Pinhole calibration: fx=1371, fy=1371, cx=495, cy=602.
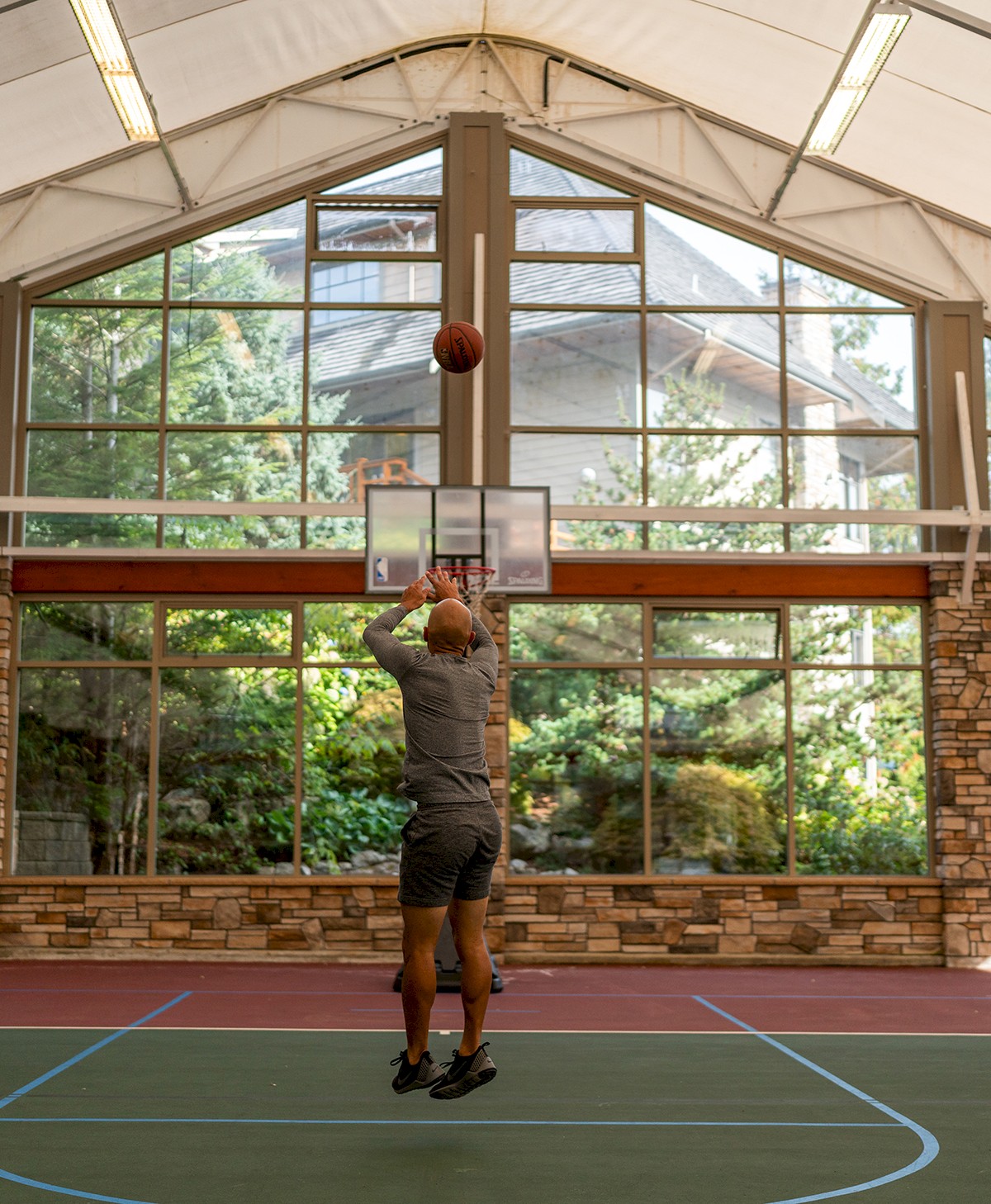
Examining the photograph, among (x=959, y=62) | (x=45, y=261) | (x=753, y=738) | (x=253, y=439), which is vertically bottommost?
(x=753, y=738)

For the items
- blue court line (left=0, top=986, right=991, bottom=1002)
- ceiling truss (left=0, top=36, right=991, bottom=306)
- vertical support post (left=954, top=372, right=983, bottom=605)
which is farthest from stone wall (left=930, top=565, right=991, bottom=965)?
ceiling truss (left=0, top=36, right=991, bottom=306)

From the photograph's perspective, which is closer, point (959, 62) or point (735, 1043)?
point (735, 1043)

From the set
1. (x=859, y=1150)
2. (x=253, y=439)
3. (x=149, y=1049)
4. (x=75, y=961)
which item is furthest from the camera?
(x=253, y=439)

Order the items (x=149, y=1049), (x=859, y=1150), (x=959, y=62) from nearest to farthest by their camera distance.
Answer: (x=859, y=1150)
(x=149, y=1049)
(x=959, y=62)

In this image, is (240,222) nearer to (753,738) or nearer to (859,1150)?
(753,738)

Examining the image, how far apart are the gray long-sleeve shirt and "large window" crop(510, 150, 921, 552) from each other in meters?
7.71

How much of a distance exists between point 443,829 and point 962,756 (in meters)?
8.83

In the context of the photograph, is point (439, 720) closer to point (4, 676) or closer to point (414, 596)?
point (414, 596)

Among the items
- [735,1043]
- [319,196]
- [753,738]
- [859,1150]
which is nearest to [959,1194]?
[859,1150]

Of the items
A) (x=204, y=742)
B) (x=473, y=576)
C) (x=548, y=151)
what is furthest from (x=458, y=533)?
(x=548, y=151)

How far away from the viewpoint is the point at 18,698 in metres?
12.5

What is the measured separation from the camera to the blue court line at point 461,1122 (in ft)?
17.5

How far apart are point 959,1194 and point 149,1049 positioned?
449cm

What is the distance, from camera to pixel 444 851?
490 cm
